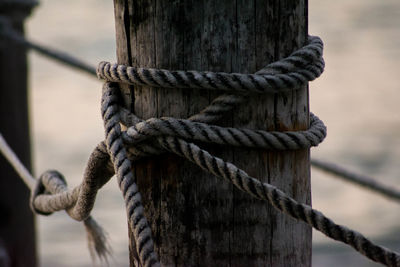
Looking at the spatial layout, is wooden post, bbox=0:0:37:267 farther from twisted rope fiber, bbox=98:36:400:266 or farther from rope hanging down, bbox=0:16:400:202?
twisted rope fiber, bbox=98:36:400:266

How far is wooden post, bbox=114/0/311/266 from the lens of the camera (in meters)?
1.42

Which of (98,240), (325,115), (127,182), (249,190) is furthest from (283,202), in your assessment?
(325,115)

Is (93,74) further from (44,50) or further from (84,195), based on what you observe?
(84,195)

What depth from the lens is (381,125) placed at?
8.79 m

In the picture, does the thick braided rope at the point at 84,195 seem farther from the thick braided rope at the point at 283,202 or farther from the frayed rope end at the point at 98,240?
the thick braided rope at the point at 283,202

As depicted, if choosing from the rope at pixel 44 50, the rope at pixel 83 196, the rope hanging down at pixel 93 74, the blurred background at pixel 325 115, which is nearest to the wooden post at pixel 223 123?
the rope at pixel 83 196

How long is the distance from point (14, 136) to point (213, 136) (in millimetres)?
2357

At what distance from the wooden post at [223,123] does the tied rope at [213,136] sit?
3 cm

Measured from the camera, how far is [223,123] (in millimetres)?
1453

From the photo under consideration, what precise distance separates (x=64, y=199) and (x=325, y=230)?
2.49 feet

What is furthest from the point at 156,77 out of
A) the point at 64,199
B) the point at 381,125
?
the point at 381,125

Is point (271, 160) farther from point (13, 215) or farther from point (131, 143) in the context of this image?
point (13, 215)

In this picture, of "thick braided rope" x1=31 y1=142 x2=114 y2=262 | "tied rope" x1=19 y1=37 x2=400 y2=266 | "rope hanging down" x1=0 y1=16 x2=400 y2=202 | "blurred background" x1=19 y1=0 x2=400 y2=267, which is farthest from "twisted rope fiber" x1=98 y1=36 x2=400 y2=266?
"blurred background" x1=19 y1=0 x2=400 y2=267

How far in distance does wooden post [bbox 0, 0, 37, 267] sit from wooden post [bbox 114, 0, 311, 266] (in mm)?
2129
